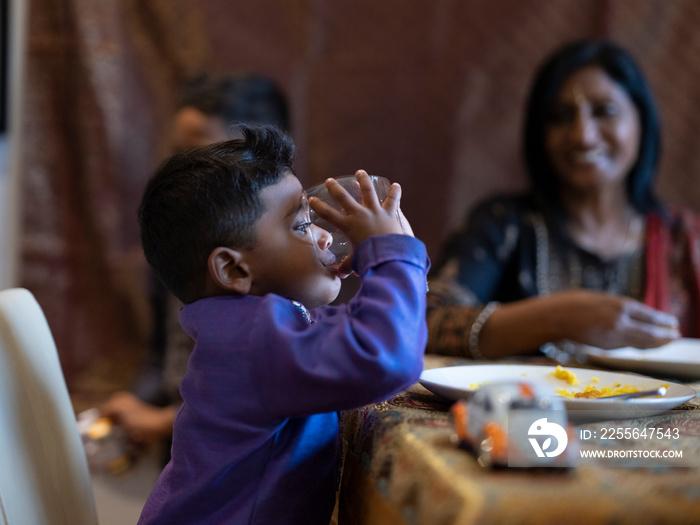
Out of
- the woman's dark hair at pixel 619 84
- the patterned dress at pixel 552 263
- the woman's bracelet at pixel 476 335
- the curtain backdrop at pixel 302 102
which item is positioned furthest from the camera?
the curtain backdrop at pixel 302 102

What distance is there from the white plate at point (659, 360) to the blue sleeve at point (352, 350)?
1.60 feet

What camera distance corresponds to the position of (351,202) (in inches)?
27.9

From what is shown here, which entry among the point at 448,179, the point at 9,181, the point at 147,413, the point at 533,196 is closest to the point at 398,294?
the point at 533,196

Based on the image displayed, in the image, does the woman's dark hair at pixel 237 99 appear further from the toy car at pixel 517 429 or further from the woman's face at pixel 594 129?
the toy car at pixel 517 429

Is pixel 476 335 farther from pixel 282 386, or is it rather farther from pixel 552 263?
pixel 282 386

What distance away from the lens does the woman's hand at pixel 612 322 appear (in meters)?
1.05

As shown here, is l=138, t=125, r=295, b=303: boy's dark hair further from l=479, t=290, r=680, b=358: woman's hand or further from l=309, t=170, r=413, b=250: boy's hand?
l=479, t=290, r=680, b=358: woman's hand

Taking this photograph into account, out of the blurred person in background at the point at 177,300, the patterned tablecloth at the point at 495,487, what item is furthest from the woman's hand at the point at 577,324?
the blurred person in background at the point at 177,300

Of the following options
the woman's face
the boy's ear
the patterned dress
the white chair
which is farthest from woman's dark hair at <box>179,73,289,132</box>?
the boy's ear

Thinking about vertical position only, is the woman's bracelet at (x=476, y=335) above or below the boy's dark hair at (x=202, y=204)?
below

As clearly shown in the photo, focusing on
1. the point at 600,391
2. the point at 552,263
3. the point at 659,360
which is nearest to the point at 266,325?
the point at 600,391

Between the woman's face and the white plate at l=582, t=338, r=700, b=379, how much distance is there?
571 mm

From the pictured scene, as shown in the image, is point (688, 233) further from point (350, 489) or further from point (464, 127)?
point (350, 489)

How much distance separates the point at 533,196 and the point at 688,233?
37cm
